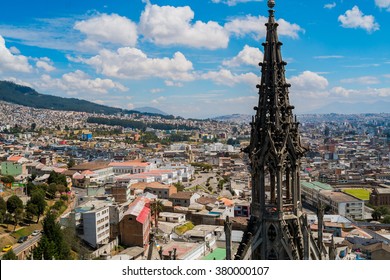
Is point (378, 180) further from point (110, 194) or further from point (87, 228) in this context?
point (87, 228)

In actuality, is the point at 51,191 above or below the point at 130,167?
above

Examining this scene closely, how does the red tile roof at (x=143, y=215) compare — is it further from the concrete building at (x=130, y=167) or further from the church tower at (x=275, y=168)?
the concrete building at (x=130, y=167)

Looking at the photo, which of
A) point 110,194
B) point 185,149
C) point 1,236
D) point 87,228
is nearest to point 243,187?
point 110,194

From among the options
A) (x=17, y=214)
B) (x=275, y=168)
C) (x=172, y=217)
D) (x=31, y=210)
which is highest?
(x=275, y=168)

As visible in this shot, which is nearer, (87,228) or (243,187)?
(87,228)

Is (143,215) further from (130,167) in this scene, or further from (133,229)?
(130,167)

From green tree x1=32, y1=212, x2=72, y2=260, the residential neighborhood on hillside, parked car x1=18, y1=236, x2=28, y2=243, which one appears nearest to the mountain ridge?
the residential neighborhood on hillside

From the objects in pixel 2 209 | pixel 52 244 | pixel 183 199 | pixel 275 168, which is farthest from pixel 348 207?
pixel 275 168
